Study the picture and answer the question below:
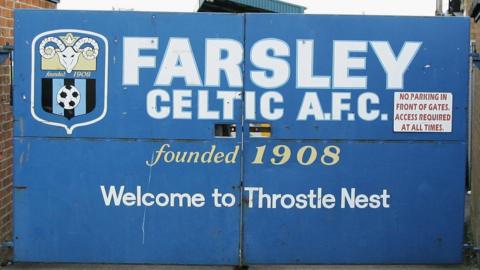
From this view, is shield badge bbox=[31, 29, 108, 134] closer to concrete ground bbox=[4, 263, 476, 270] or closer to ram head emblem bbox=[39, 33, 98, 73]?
ram head emblem bbox=[39, 33, 98, 73]

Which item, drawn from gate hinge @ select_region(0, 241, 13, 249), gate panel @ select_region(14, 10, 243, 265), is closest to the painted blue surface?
gate panel @ select_region(14, 10, 243, 265)

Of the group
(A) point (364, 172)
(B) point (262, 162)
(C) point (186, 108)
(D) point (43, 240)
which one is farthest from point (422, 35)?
(D) point (43, 240)

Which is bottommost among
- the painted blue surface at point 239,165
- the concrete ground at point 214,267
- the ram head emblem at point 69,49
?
the concrete ground at point 214,267

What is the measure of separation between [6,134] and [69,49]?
1.09m

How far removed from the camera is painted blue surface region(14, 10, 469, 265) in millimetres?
5082

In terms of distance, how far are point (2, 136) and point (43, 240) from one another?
1.00 meters

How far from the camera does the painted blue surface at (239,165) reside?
5.08 meters

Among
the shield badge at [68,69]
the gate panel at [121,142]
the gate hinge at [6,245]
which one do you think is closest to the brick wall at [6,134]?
the gate hinge at [6,245]

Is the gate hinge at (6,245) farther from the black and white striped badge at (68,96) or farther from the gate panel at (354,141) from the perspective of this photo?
the gate panel at (354,141)

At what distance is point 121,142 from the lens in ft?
16.9

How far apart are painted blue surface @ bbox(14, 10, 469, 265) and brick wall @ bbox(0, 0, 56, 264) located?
38 centimetres

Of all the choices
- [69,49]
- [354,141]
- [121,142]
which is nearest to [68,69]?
[69,49]

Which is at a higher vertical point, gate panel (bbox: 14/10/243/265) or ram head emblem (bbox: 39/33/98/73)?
ram head emblem (bbox: 39/33/98/73)

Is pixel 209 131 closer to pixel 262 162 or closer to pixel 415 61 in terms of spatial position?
pixel 262 162
